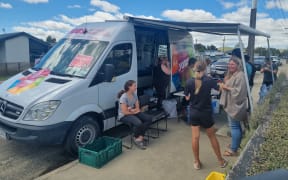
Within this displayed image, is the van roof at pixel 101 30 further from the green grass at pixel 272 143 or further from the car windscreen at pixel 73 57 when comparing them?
the green grass at pixel 272 143

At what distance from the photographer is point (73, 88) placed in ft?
15.4

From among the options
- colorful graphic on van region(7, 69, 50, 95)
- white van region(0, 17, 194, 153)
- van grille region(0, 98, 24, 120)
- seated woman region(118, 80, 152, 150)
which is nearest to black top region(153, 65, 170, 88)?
white van region(0, 17, 194, 153)

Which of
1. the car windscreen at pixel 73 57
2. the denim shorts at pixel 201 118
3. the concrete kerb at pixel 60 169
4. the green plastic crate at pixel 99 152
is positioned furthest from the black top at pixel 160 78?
the concrete kerb at pixel 60 169

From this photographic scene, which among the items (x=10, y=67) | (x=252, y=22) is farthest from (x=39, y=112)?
(x=10, y=67)

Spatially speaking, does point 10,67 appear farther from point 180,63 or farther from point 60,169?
point 60,169

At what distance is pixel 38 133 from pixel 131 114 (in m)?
1.83

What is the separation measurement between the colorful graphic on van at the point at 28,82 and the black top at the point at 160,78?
10.1ft

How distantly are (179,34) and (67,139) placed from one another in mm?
5072

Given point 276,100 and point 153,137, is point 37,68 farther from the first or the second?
point 276,100

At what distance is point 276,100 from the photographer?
253 inches

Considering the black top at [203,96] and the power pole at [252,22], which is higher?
the power pole at [252,22]

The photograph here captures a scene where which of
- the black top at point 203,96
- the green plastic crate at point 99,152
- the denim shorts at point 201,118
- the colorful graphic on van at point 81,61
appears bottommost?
the green plastic crate at point 99,152

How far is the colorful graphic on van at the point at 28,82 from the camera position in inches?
188

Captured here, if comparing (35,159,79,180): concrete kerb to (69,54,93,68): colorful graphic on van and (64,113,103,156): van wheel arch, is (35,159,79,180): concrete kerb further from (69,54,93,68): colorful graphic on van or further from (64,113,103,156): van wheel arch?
(69,54,93,68): colorful graphic on van
